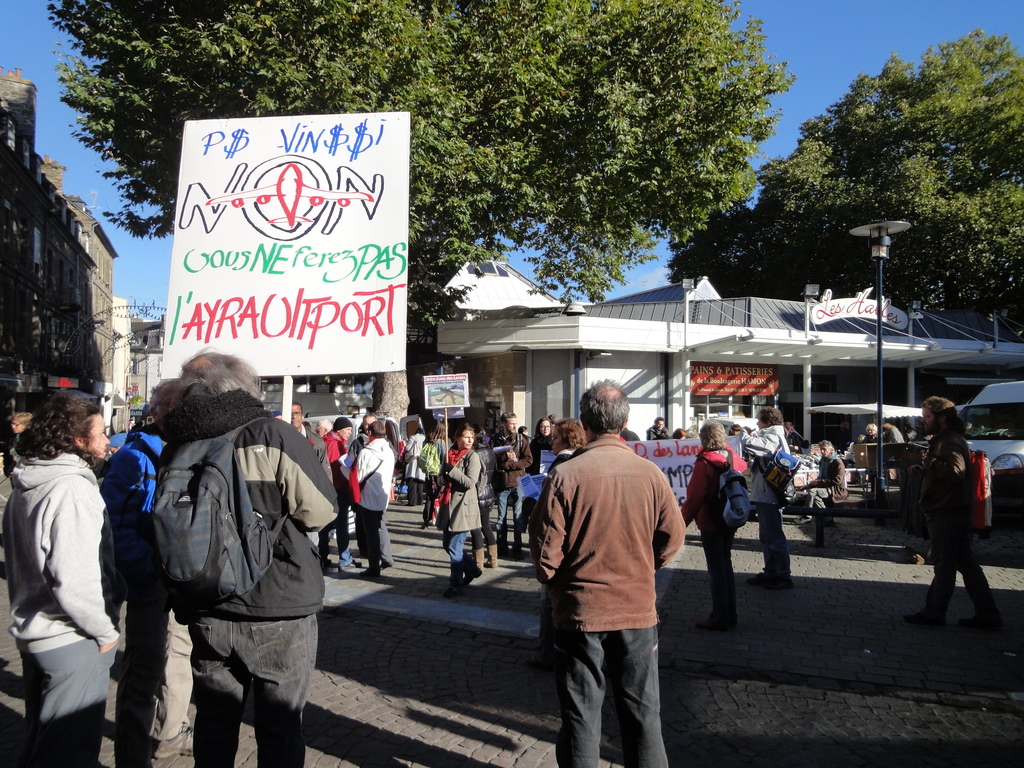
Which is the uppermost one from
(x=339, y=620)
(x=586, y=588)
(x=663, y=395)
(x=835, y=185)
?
(x=835, y=185)

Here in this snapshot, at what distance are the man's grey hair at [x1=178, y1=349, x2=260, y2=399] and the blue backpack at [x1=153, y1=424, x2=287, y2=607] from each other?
243 mm

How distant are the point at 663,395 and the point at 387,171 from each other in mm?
16595

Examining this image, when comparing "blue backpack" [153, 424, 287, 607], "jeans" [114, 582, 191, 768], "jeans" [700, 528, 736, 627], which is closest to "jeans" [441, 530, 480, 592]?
"jeans" [700, 528, 736, 627]

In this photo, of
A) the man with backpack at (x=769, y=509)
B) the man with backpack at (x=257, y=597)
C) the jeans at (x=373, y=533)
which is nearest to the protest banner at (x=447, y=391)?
the jeans at (x=373, y=533)

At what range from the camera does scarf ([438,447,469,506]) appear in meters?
7.35

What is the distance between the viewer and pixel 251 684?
2691 millimetres

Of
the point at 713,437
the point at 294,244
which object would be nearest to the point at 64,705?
the point at 294,244

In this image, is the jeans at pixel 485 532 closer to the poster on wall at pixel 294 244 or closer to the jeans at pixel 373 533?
the jeans at pixel 373 533

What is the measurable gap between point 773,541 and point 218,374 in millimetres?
5894

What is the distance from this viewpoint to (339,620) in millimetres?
6211

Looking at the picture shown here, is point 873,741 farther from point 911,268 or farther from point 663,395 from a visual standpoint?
point 911,268

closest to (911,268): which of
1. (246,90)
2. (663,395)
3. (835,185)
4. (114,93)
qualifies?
(835,185)

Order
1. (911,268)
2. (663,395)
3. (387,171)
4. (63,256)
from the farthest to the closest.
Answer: (63,256)
(911,268)
(663,395)
(387,171)

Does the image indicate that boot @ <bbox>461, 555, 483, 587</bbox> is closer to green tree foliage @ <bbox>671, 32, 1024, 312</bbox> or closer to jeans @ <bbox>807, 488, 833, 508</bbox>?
jeans @ <bbox>807, 488, 833, 508</bbox>
